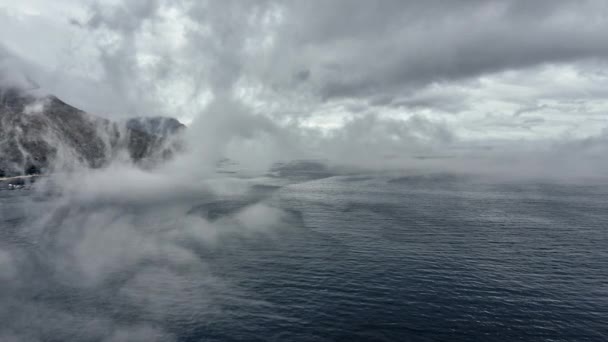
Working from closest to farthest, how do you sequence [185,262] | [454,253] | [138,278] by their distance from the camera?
[138,278], [185,262], [454,253]

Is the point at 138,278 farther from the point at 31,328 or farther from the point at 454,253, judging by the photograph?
the point at 454,253

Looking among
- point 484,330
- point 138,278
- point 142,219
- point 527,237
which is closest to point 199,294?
point 138,278

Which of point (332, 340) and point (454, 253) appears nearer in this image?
point (332, 340)

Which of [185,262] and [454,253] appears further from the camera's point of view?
[454,253]

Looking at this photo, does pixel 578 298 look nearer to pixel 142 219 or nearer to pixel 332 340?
pixel 332 340

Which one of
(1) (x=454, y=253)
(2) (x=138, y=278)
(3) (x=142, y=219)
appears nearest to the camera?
(2) (x=138, y=278)

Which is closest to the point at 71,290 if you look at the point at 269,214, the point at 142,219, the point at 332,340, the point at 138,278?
the point at 138,278
